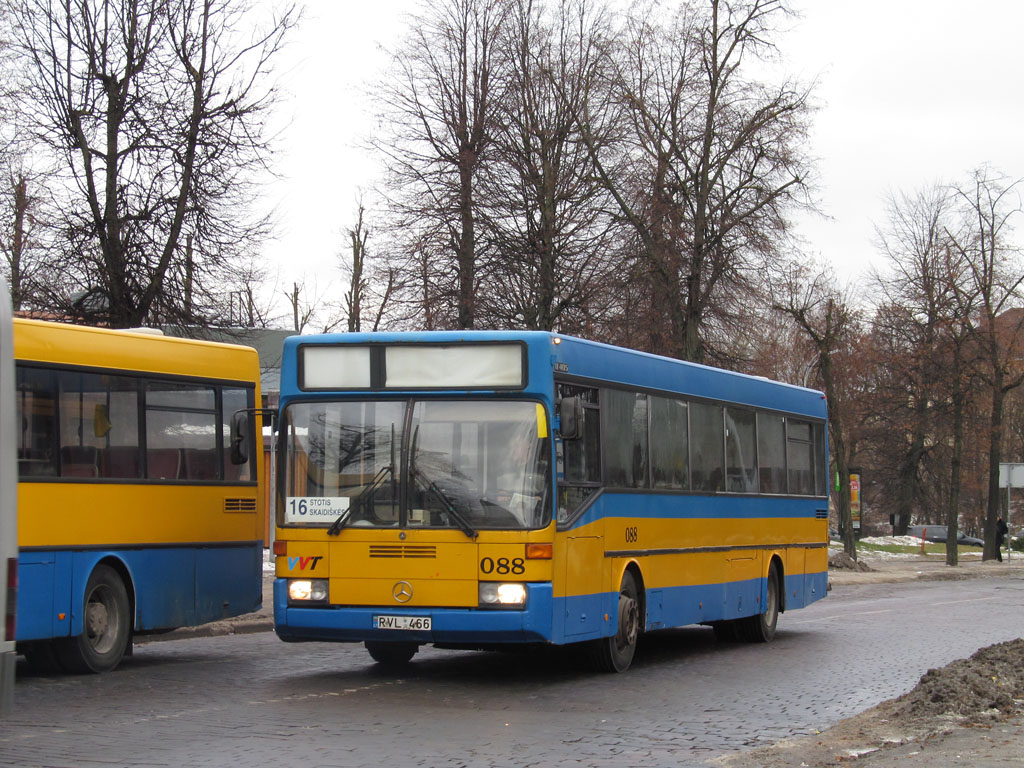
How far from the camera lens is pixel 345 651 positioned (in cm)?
1584

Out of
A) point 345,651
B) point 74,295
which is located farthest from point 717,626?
point 74,295

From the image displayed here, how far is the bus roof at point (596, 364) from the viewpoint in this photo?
40.5ft

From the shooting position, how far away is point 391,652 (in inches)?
549

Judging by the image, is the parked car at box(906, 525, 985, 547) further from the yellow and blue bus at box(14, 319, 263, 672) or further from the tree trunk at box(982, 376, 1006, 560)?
the yellow and blue bus at box(14, 319, 263, 672)

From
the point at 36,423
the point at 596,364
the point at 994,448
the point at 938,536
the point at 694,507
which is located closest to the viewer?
the point at 36,423

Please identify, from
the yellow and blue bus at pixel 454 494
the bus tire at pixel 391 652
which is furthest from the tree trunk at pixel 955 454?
the bus tire at pixel 391 652

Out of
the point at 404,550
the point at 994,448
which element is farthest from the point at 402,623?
the point at 994,448

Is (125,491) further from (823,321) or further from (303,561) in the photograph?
(823,321)

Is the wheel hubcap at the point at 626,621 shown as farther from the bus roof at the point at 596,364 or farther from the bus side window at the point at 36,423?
the bus side window at the point at 36,423

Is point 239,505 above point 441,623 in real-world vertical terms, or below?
above

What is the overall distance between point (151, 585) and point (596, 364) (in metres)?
4.81

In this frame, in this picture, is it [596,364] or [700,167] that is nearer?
[596,364]

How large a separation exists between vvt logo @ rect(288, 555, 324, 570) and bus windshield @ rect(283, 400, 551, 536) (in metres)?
0.29

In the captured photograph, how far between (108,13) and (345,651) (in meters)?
12.6
